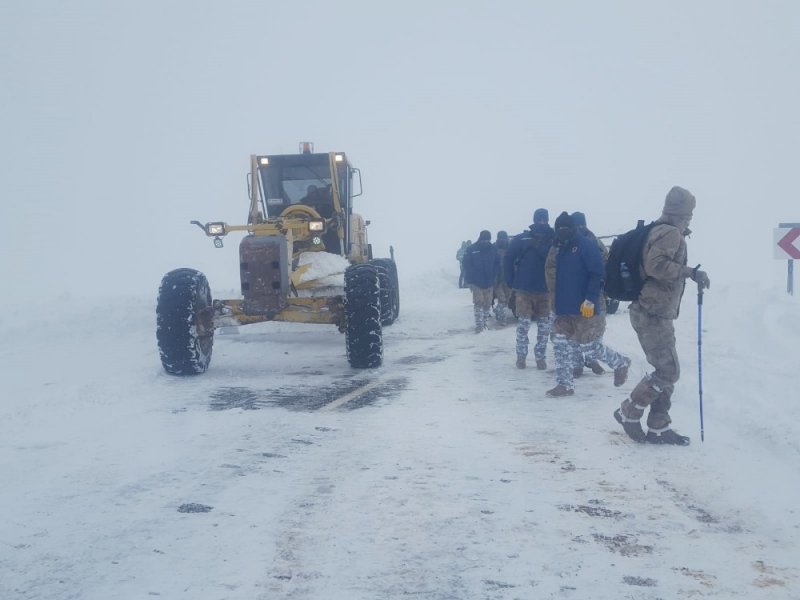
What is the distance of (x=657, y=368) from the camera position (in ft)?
17.0

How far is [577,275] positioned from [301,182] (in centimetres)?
640

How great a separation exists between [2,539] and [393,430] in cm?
294

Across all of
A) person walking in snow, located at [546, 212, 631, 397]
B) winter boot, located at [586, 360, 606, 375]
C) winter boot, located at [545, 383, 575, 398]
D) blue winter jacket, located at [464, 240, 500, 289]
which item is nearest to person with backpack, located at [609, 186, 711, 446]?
person walking in snow, located at [546, 212, 631, 397]

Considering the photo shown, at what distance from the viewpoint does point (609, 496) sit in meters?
4.05

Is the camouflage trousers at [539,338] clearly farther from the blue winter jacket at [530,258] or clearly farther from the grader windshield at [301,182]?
the grader windshield at [301,182]

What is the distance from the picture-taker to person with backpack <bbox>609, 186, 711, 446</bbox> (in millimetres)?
5012

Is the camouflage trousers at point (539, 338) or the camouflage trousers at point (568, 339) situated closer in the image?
the camouflage trousers at point (568, 339)

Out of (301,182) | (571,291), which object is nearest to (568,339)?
(571,291)

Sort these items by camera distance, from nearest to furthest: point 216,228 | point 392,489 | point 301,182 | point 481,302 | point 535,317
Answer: point 392,489
point 535,317
point 216,228
point 301,182
point 481,302

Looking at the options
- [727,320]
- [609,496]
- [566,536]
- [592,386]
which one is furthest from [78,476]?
[727,320]

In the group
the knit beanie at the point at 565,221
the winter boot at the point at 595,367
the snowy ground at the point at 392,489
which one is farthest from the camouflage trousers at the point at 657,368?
the winter boot at the point at 595,367

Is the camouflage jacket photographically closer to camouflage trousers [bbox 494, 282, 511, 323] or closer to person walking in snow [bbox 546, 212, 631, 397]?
person walking in snow [bbox 546, 212, 631, 397]

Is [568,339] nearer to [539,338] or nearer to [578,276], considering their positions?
[578,276]

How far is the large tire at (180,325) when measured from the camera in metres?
8.29
